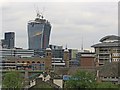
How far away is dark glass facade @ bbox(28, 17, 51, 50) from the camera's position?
98469mm

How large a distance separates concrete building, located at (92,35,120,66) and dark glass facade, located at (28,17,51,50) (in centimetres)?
4110

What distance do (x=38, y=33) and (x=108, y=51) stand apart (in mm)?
47736

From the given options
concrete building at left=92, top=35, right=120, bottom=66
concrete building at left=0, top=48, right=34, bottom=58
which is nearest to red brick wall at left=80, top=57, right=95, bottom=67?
concrete building at left=92, top=35, right=120, bottom=66

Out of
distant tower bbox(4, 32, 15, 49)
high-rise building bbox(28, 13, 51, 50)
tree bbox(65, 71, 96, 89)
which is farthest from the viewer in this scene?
distant tower bbox(4, 32, 15, 49)

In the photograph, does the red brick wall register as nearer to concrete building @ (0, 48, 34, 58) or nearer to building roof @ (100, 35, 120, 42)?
building roof @ (100, 35, 120, 42)

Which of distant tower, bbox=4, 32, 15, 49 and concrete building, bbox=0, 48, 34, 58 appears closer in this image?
concrete building, bbox=0, 48, 34, 58

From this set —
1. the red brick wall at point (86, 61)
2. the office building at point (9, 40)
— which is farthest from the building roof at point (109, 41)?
the office building at point (9, 40)

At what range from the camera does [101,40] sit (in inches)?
2375

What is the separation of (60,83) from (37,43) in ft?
235

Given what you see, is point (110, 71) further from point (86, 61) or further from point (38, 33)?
point (38, 33)

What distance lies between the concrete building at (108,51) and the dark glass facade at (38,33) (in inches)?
1618

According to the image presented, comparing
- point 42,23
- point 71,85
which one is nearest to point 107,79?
point 71,85

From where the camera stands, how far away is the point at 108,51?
188 feet

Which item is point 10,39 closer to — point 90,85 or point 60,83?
point 60,83
